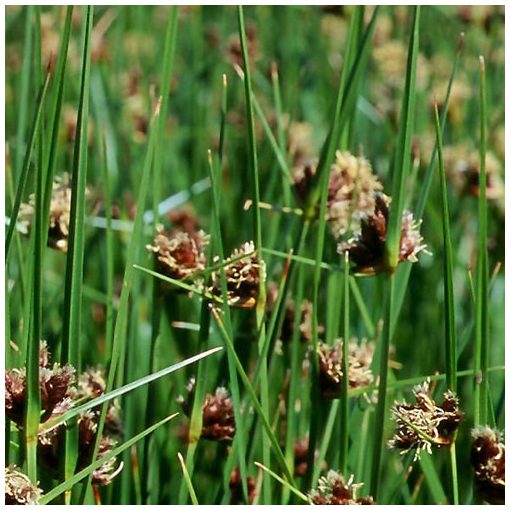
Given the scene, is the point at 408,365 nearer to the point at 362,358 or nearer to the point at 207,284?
the point at 362,358

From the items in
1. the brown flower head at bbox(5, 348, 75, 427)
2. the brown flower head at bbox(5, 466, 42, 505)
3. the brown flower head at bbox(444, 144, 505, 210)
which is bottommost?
the brown flower head at bbox(5, 466, 42, 505)

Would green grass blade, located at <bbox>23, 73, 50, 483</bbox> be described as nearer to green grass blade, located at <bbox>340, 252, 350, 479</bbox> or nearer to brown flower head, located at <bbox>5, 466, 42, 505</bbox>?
brown flower head, located at <bbox>5, 466, 42, 505</bbox>

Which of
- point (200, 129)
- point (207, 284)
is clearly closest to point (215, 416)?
point (207, 284)

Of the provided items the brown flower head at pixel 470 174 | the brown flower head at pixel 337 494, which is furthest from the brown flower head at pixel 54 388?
the brown flower head at pixel 470 174

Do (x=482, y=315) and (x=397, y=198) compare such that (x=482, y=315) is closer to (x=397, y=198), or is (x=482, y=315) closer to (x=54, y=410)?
(x=397, y=198)

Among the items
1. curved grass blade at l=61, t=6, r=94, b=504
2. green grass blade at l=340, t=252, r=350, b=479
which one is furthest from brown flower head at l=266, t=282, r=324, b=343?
A: curved grass blade at l=61, t=6, r=94, b=504

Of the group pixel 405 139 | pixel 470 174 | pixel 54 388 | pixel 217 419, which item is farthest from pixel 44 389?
pixel 470 174
